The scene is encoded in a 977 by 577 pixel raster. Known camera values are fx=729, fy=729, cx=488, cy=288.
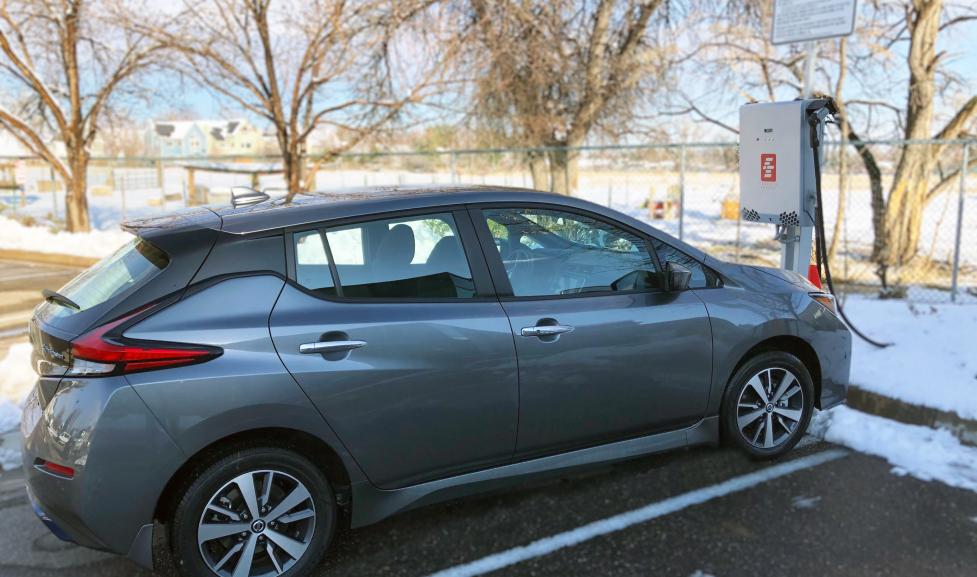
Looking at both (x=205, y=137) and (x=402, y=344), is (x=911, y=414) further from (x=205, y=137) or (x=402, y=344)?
(x=205, y=137)

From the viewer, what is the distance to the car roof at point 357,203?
306cm

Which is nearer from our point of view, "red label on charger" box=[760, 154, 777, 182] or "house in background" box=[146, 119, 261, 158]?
"red label on charger" box=[760, 154, 777, 182]

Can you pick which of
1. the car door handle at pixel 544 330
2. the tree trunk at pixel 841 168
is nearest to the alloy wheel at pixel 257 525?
the car door handle at pixel 544 330

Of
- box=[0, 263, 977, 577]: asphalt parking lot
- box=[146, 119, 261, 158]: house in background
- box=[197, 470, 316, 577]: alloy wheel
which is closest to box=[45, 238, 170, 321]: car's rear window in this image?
box=[197, 470, 316, 577]: alloy wheel

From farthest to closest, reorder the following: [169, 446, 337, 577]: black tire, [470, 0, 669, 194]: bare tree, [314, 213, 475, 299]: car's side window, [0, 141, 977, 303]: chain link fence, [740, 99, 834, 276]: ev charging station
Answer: [470, 0, 669, 194]: bare tree, [0, 141, 977, 303]: chain link fence, [740, 99, 834, 276]: ev charging station, [314, 213, 475, 299]: car's side window, [169, 446, 337, 577]: black tire

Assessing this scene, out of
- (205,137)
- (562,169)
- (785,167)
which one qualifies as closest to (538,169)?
(562,169)

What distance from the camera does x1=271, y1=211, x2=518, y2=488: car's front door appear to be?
2.95 m

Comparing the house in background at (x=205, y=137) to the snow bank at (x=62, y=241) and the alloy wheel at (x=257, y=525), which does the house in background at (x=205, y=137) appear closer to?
the snow bank at (x=62, y=241)

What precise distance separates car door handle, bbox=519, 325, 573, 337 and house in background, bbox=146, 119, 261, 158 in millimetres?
11427

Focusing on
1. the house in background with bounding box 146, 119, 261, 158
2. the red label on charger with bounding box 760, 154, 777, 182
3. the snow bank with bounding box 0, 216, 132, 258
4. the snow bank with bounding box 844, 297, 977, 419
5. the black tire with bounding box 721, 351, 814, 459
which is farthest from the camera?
the house in background with bounding box 146, 119, 261, 158

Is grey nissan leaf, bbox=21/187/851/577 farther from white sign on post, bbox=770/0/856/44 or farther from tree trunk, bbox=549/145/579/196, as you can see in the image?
tree trunk, bbox=549/145/579/196

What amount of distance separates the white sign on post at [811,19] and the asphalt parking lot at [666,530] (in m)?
3.48

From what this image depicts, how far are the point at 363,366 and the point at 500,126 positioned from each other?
10502 millimetres

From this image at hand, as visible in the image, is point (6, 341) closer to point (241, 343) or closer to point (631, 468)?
point (241, 343)
